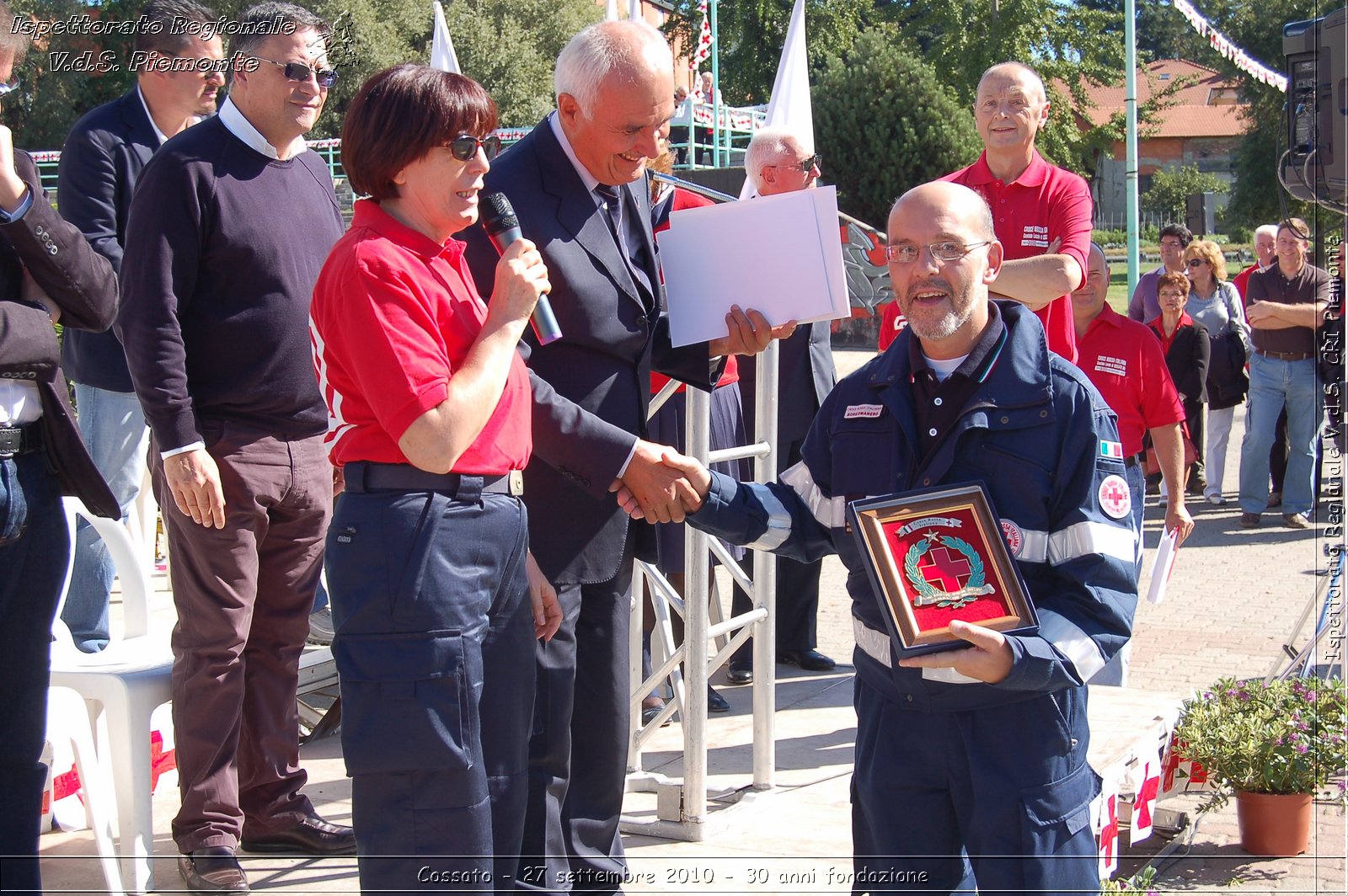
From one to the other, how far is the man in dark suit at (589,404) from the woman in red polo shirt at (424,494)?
1.29ft

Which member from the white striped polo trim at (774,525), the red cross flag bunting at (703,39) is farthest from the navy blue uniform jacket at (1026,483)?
the red cross flag bunting at (703,39)

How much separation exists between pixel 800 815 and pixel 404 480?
2.54 m

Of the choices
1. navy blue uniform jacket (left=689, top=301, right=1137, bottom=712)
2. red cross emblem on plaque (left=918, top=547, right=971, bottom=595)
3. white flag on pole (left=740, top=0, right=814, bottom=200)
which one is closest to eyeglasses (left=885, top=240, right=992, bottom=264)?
navy blue uniform jacket (left=689, top=301, right=1137, bottom=712)

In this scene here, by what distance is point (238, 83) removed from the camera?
3992 mm

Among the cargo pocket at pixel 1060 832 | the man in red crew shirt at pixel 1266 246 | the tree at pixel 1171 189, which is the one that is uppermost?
the tree at pixel 1171 189

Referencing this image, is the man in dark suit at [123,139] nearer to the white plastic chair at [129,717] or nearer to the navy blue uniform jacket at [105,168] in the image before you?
the navy blue uniform jacket at [105,168]

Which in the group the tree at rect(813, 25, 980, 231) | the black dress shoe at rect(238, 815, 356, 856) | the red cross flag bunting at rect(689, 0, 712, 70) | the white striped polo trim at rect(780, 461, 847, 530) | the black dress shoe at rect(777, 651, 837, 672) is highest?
the red cross flag bunting at rect(689, 0, 712, 70)

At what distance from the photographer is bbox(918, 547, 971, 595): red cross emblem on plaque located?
2564 millimetres

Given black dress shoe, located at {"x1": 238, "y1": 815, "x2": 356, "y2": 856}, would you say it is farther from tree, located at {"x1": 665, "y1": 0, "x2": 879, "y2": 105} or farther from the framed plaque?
tree, located at {"x1": 665, "y1": 0, "x2": 879, "y2": 105}

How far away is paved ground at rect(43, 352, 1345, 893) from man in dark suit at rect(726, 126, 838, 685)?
0.54 ft

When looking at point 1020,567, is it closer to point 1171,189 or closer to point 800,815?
point 800,815

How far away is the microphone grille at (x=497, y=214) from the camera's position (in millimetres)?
2967

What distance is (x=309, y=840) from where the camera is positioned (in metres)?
4.20

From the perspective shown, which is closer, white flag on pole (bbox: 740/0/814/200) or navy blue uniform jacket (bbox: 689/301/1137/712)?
navy blue uniform jacket (bbox: 689/301/1137/712)
